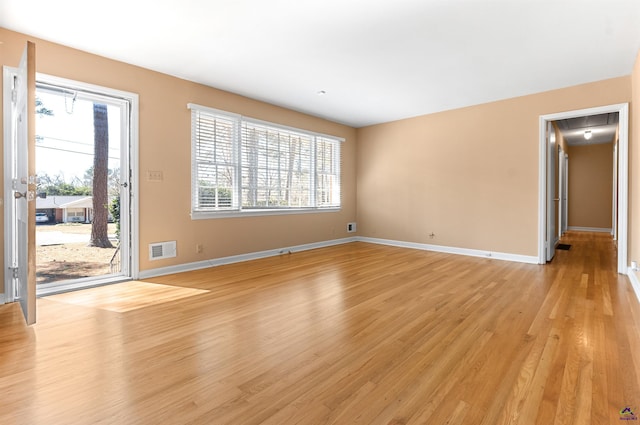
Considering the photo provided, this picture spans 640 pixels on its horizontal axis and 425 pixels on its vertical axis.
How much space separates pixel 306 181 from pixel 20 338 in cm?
460

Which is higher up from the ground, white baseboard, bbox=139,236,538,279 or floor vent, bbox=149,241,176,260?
floor vent, bbox=149,241,176,260

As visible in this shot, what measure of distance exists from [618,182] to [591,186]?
5.88m

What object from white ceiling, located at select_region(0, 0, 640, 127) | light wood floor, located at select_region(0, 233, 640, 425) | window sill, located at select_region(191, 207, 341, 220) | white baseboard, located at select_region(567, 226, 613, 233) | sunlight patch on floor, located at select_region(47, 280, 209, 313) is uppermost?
white ceiling, located at select_region(0, 0, 640, 127)

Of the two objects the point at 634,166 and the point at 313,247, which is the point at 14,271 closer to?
the point at 313,247

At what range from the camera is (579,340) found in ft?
7.36

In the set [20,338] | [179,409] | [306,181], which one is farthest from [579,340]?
[306,181]

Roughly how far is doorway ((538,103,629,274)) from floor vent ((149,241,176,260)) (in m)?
5.25

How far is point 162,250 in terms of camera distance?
4176 millimetres

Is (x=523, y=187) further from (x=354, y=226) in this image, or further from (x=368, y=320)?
(x=368, y=320)

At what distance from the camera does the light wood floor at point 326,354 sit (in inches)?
59.2

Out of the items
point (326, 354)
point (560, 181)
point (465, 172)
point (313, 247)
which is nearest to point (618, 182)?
point (465, 172)

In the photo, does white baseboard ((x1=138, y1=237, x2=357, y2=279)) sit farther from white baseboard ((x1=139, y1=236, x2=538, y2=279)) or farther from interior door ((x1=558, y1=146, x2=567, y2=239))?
interior door ((x1=558, y1=146, x2=567, y2=239))

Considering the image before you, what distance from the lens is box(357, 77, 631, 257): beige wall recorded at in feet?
16.0

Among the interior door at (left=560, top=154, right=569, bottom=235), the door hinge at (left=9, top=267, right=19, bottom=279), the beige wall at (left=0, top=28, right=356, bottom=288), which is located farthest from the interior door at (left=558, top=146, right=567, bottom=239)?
the door hinge at (left=9, top=267, right=19, bottom=279)
